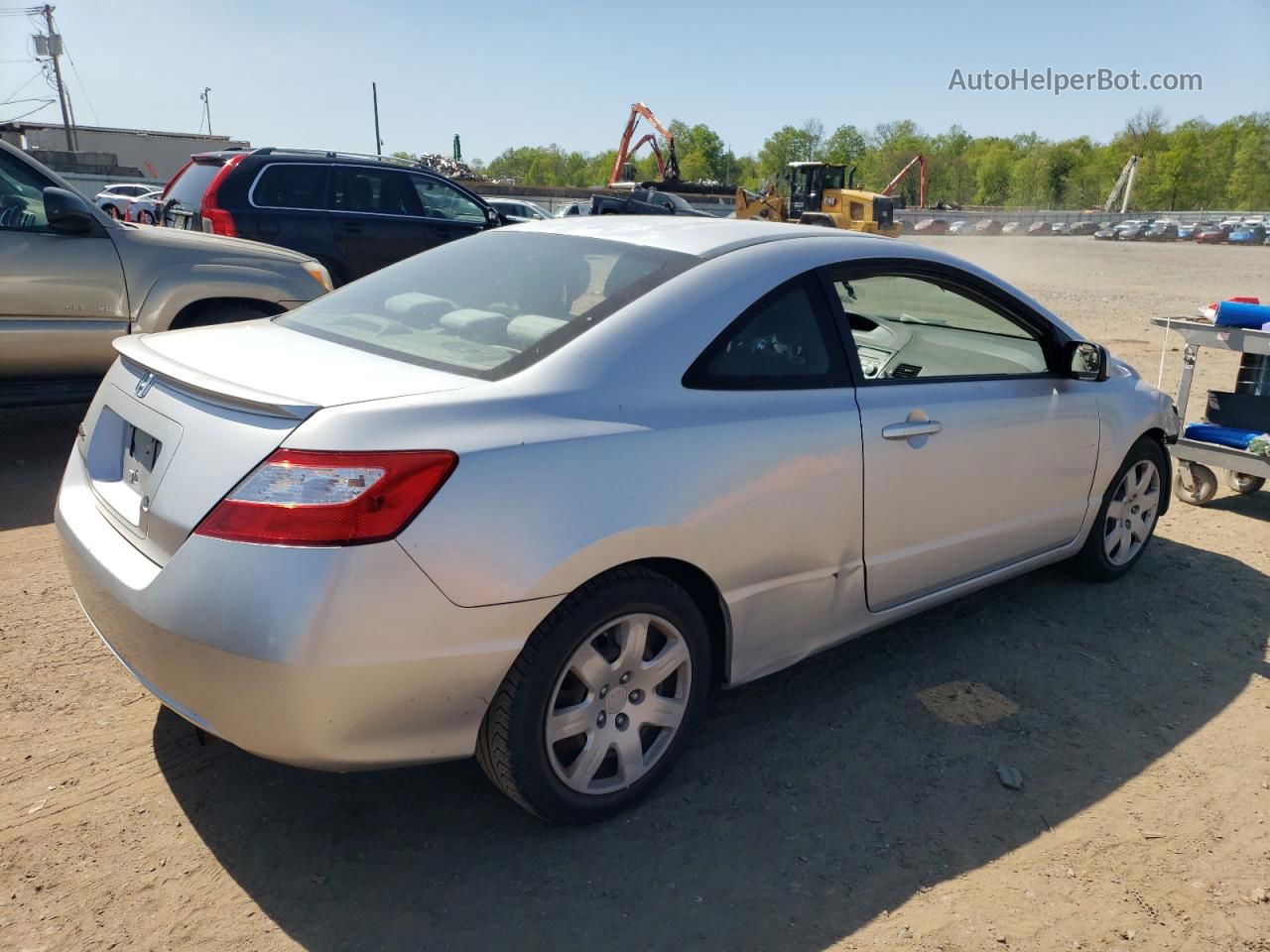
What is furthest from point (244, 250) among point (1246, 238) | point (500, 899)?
point (1246, 238)

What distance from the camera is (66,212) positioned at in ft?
18.5

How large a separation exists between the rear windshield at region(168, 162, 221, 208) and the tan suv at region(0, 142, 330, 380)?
3.09 meters

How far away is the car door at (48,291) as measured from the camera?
564 centimetres

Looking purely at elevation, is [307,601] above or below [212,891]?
above

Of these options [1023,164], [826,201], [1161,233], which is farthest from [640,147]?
[1023,164]

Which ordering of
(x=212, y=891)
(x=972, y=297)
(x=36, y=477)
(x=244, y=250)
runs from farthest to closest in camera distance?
(x=244, y=250) → (x=36, y=477) → (x=972, y=297) → (x=212, y=891)

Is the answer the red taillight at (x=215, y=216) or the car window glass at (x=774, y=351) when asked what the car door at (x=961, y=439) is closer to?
the car window glass at (x=774, y=351)

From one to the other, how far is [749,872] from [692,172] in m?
131

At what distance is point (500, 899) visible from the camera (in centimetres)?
248

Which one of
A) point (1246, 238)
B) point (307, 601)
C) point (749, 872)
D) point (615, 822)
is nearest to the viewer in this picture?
point (307, 601)

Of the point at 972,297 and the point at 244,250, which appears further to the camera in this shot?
the point at 244,250

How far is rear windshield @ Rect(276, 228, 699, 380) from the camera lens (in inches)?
109

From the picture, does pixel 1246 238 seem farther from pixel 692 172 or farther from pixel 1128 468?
pixel 692 172

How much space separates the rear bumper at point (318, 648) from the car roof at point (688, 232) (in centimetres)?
139
